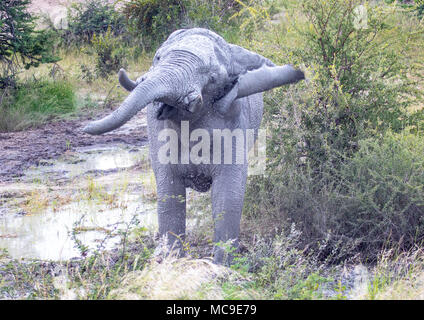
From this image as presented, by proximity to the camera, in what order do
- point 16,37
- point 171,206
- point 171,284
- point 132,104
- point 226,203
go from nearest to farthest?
point 132,104 → point 171,284 → point 226,203 → point 171,206 → point 16,37

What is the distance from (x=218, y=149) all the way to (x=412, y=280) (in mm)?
1706

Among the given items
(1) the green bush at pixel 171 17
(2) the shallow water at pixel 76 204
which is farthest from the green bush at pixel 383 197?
(1) the green bush at pixel 171 17

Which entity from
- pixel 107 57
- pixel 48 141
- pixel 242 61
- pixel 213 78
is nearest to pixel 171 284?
pixel 213 78

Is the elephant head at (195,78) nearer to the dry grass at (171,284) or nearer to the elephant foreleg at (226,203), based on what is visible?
the elephant foreleg at (226,203)

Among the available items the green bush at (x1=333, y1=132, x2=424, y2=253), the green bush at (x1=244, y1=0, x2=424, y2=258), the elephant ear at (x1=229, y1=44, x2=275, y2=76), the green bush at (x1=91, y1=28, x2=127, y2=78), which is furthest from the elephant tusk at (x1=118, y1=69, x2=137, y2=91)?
the green bush at (x1=91, y1=28, x2=127, y2=78)

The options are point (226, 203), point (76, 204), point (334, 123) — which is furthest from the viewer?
point (76, 204)

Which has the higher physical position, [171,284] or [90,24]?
[90,24]

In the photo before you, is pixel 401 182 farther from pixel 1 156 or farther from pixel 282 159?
pixel 1 156

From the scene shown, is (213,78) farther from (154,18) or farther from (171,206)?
(154,18)

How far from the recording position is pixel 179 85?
13.8ft

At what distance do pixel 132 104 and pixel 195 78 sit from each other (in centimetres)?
65

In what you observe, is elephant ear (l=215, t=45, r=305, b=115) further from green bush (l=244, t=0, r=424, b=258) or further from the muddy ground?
the muddy ground

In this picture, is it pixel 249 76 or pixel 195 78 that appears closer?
pixel 195 78

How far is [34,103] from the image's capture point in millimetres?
12594
